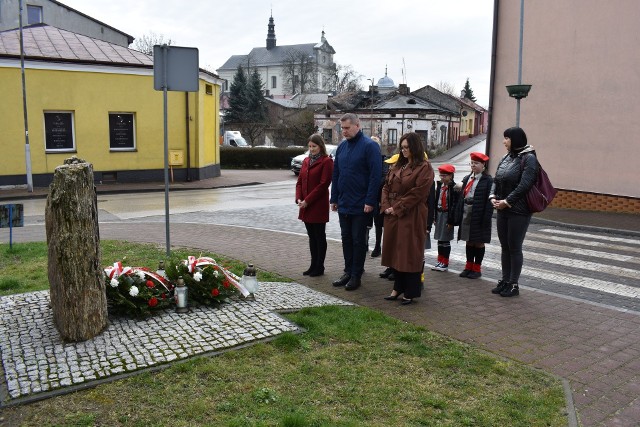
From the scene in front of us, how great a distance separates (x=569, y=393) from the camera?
415 cm

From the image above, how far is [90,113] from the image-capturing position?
20734 mm

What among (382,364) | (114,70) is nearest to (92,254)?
(382,364)

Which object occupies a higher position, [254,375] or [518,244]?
[518,244]

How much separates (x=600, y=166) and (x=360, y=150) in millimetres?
10582

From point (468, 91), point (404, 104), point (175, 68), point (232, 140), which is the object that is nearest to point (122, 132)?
point (175, 68)

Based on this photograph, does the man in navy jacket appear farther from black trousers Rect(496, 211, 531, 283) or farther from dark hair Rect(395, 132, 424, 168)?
black trousers Rect(496, 211, 531, 283)

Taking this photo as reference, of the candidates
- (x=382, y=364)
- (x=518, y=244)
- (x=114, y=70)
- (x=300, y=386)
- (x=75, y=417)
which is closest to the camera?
(x=75, y=417)

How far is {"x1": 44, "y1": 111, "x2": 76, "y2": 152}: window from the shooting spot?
2012 cm

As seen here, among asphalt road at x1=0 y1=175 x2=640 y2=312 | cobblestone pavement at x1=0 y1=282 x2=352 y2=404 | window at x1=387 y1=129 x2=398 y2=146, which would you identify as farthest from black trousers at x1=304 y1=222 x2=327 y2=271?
window at x1=387 y1=129 x2=398 y2=146

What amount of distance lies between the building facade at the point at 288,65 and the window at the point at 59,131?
85.3 metres

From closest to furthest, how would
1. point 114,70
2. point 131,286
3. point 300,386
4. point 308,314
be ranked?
point 300,386, point 131,286, point 308,314, point 114,70

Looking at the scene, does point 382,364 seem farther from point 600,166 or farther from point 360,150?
point 600,166

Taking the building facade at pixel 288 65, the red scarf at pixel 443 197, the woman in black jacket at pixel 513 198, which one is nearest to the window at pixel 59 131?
the red scarf at pixel 443 197

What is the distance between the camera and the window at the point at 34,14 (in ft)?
107
